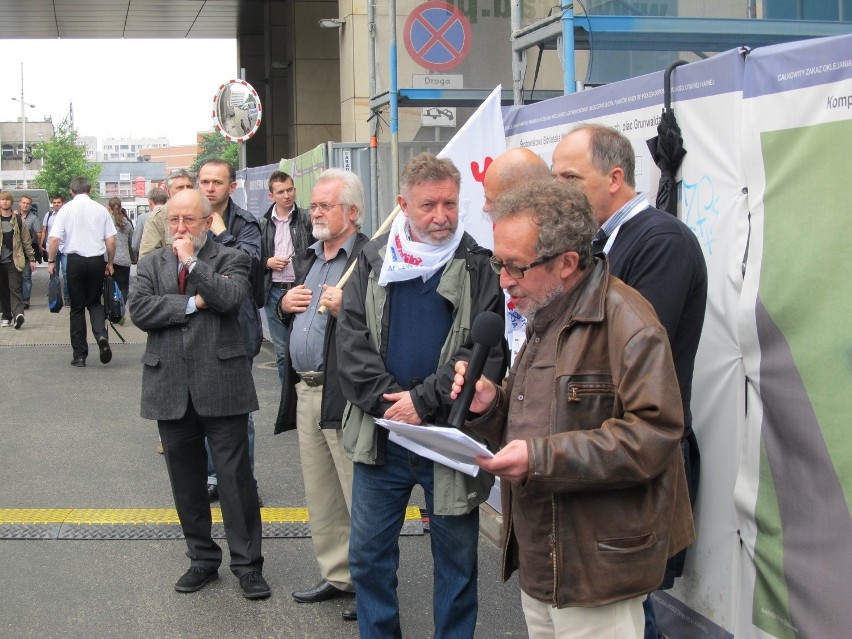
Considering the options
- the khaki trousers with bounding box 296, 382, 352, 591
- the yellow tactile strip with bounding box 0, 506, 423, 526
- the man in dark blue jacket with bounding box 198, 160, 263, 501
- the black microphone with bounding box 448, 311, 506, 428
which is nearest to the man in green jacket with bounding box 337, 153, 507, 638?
the black microphone with bounding box 448, 311, 506, 428

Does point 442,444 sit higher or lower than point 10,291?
lower

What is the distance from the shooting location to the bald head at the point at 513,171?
3961 mm

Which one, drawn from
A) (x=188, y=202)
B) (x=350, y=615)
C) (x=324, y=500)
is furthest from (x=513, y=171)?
(x=350, y=615)

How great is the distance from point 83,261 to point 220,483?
299 inches

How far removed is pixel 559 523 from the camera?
269cm

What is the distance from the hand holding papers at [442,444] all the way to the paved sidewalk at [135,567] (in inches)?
50.3

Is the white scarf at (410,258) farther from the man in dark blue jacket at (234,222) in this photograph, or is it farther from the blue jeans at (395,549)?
the man in dark blue jacket at (234,222)

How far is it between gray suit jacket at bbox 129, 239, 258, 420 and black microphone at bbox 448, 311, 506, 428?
223cm

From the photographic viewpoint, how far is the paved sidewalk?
4738 millimetres

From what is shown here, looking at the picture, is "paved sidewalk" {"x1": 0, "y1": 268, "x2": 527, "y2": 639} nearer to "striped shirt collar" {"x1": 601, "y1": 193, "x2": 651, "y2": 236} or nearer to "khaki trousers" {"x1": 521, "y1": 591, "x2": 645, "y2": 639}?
"khaki trousers" {"x1": 521, "y1": 591, "x2": 645, "y2": 639}

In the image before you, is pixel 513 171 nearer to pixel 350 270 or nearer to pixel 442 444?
pixel 350 270

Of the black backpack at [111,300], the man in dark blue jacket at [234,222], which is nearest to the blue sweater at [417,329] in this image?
the man in dark blue jacket at [234,222]

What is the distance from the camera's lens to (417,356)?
12.5ft

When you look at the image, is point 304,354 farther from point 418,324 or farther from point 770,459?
point 770,459
